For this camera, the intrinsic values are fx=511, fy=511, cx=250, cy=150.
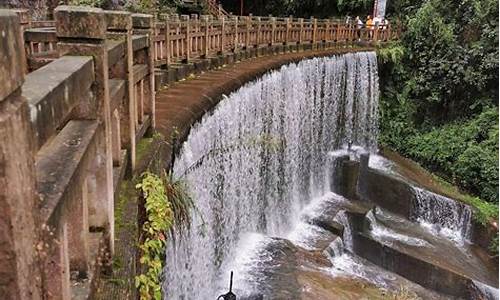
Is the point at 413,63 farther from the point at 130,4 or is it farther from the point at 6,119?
the point at 6,119

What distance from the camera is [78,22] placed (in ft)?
7.83

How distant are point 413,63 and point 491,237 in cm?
789

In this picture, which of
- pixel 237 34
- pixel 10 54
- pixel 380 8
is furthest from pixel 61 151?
pixel 380 8

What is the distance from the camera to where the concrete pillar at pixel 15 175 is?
1162 mm

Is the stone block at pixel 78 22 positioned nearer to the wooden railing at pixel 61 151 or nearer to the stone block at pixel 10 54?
the wooden railing at pixel 61 151

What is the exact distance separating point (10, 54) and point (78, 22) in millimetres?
1306

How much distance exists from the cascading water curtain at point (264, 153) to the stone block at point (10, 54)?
3405mm

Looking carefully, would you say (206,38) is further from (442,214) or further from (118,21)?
(442,214)

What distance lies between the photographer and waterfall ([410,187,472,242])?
13.4m

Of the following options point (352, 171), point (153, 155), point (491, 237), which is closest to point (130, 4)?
point (352, 171)

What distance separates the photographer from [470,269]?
11430mm

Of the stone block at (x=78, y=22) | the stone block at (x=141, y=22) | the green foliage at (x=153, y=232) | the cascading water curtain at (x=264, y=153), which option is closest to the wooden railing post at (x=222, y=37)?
the cascading water curtain at (x=264, y=153)

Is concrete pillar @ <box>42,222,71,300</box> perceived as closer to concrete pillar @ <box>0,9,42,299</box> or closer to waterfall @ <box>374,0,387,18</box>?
concrete pillar @ <box>0,9,42,299</box>

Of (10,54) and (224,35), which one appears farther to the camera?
(224,35)
